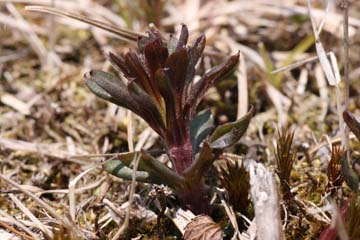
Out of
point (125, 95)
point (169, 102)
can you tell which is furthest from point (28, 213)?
point (169, 102)

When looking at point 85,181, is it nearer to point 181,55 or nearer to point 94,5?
point 181,55

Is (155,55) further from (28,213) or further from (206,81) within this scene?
(28,213)

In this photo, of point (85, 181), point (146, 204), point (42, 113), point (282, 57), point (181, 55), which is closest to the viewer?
point (181, 55)

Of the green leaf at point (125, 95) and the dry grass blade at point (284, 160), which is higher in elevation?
the green leaf at point (125, 95)

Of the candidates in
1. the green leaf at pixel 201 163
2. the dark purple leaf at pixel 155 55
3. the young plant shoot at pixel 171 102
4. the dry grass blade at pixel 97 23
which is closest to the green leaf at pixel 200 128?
the young plant shoot at pixel 171 102

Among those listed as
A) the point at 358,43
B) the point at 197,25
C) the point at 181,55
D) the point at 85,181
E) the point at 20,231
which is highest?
the point at 197,25

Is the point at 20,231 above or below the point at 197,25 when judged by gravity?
below

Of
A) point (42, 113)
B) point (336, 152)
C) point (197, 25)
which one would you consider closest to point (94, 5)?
point (197, 25)

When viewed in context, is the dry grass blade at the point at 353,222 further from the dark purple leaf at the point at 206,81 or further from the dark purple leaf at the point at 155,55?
the dark purple leaf at the point at 155,55
